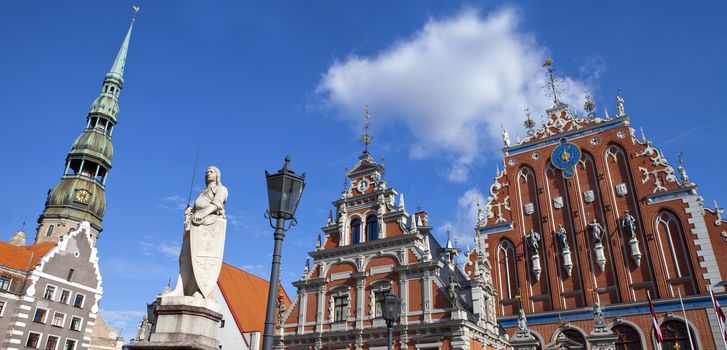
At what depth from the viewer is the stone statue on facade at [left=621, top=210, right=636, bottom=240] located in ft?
77.0

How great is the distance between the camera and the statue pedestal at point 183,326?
6.41 metres

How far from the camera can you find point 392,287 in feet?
74.5

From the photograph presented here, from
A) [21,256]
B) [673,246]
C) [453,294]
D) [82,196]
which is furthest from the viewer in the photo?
[82,196]

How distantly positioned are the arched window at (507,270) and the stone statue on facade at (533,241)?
3.19 feet

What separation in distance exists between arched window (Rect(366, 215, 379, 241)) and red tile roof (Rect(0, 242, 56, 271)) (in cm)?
2320

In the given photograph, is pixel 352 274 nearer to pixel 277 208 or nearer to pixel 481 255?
Answer: pixel 481 255

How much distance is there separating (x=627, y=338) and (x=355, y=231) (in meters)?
13.1

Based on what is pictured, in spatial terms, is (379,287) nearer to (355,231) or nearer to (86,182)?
(355,231)

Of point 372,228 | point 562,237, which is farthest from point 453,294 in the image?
point 562,237

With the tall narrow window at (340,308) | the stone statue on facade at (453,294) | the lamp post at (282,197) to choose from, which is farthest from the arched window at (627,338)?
the lamp post at (282,197)

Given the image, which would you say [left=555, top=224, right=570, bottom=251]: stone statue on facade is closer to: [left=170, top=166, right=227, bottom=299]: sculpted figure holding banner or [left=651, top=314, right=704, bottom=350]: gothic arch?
[left=651, top=314, right=704, bottom=350]: gothic arch

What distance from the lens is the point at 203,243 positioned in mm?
7391

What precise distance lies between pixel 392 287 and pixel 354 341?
286 cm

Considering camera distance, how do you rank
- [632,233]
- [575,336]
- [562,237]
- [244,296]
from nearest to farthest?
[575,336], [632,233], [562,237], [244,296]
